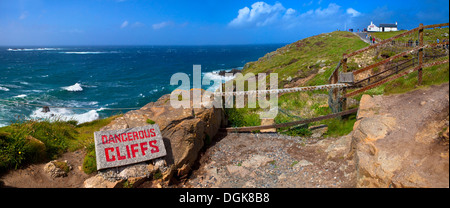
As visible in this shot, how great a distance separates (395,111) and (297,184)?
3.11 m

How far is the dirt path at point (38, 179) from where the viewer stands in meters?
6.90

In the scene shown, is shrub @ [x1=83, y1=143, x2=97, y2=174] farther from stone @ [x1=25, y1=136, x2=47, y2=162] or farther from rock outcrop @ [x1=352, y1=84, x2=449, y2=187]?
rock outcrop @ [x1=352, y1=84, x2=449, y2=187]

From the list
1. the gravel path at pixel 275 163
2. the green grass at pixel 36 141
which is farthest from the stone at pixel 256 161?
the green grass at pixel 36 141

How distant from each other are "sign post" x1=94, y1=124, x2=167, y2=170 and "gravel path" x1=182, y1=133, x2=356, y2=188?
1.39 m

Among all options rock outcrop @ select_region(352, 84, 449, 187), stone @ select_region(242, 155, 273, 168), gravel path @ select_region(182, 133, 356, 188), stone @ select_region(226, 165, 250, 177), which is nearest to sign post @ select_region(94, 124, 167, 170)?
gravel path @ select_region(182, 133, 356, 188)

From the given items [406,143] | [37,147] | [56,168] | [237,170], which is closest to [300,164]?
[237,170]

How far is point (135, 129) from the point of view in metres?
8.12

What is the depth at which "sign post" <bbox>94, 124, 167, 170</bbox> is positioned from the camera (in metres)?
7.38

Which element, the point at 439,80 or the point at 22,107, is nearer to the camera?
the point at 439,80

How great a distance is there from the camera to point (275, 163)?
8.68 metres

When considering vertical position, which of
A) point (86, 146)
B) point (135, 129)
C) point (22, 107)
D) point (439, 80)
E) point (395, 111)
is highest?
point (439, 80)

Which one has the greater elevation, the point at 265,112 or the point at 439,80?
the point at 439,80
